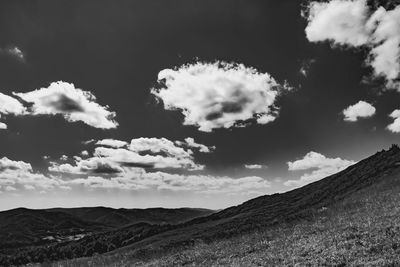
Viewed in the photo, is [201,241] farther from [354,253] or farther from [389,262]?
[389,262]

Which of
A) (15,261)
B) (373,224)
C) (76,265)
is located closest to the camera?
(373,224)

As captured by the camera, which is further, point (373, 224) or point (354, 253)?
point (373, 224)

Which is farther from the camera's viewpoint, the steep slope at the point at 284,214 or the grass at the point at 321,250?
the steep slope at the point at 284,214

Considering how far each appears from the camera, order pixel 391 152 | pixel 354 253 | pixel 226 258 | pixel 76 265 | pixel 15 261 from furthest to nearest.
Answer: pixel 15 261 → pixel 391 152 → pixel 76 265 → pixel 226 258 → pixel 354 253

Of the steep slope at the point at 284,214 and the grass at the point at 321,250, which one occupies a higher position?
the steep slope at the point at 284,214

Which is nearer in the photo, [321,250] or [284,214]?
[321,250]

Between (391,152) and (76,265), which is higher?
(391,152)

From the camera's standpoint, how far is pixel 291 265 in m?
20.4

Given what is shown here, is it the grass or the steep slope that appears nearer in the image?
the grass

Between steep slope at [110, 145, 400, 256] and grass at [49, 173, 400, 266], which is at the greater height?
steep slope at [110, 145, 400, 256]

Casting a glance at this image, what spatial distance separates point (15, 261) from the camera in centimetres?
16600

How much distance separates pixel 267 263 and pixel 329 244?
4153 millimetres

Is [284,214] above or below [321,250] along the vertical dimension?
above

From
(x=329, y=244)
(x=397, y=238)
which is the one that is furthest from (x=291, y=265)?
(x=397, y=238)
